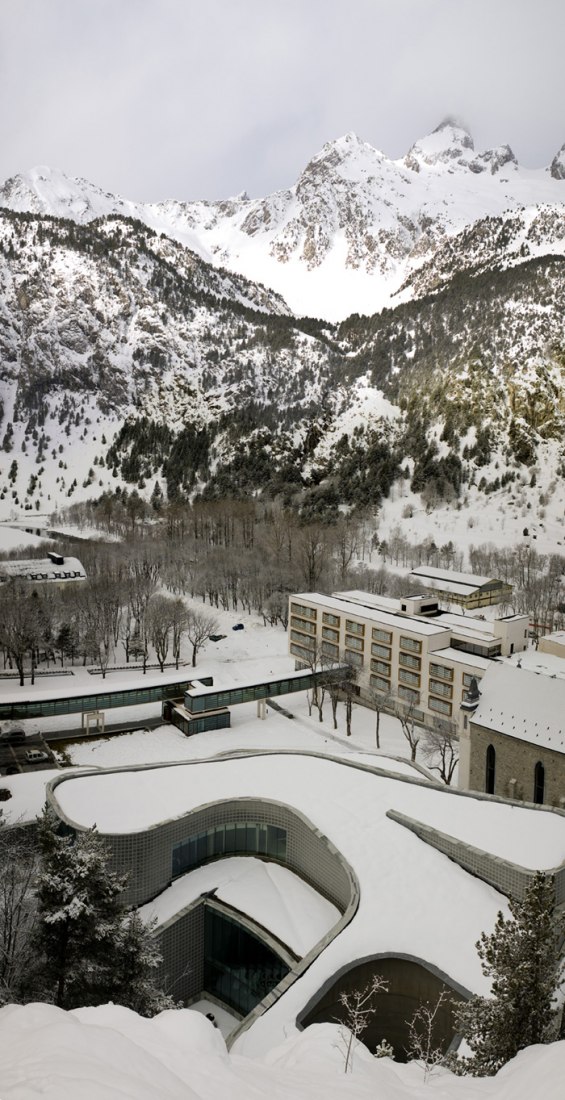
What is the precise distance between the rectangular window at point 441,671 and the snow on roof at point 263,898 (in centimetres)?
2277

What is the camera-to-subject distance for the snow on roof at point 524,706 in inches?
1325

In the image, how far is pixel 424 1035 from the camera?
18.3m

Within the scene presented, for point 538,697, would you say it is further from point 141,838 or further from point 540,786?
point 141,838

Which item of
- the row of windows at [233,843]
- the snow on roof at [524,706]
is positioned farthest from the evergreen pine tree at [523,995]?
the snow on roof at [524,706]

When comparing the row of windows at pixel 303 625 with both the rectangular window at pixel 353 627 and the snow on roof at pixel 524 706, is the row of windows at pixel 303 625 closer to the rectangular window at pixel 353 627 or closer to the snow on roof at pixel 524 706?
the rectangular window at pixel 353 627

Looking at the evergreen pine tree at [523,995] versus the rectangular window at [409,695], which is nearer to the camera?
the evergreen pine tree at [523,995]

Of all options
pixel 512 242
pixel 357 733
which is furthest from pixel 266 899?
pixel 512 242

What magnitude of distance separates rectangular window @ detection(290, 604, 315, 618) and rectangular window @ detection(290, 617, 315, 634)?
1.89ft

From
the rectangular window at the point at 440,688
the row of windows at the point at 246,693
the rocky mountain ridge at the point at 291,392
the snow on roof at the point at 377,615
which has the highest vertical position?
the rocky mountain ridge at the point at 291,392

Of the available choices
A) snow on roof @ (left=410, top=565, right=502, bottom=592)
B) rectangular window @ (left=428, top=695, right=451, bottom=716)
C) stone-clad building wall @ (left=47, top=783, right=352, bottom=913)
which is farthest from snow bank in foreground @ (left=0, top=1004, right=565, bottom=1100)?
snow on roof @ (left=410, top=565, right=502, bottom=592)

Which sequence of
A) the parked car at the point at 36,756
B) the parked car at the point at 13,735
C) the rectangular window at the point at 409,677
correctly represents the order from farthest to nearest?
the rectangular window at the point at 409,677, the parked car at the point at 13,735, the parked car at the point at 36,756

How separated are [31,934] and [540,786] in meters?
26.5

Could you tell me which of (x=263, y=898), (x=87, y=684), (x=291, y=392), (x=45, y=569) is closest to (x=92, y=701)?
(x=87, y=684)

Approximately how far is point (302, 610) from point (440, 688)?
16400 millimetres
